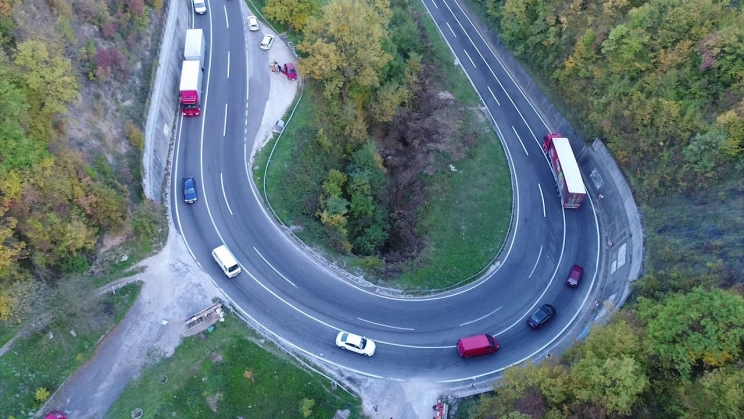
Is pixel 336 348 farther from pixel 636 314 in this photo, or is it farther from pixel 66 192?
pixel 66 192

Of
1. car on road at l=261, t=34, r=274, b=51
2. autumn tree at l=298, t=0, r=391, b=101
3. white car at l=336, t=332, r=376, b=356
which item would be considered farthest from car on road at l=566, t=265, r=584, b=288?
car on road at l=261, t=34, r=274, b=51

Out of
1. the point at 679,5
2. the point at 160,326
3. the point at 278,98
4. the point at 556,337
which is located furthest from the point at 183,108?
the point at 679,5

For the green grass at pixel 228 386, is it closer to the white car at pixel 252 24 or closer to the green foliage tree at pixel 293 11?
the white car at pixel 252 24

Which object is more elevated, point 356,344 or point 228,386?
point 356,344

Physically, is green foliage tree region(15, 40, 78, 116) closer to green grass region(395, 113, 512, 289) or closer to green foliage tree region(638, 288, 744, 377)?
green grass region(395, 113, 512, 289)

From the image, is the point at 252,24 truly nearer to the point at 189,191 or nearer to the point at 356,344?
the point at 189,191

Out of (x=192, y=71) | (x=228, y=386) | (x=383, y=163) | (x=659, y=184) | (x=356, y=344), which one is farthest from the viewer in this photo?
(x=383, y=163)

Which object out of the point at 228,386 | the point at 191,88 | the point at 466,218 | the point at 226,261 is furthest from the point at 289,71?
the point at 228,386
